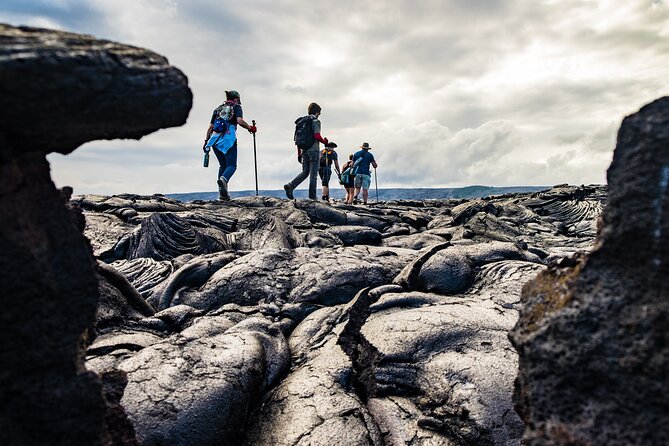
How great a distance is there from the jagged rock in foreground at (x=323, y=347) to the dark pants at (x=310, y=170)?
5636 millimetres

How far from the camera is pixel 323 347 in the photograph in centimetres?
355

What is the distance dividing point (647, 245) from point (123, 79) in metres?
2.02

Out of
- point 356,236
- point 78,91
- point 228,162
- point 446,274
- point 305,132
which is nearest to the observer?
point 78,91

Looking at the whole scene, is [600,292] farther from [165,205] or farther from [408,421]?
[165,205]

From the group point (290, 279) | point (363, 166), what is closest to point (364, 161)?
point (363, 166)

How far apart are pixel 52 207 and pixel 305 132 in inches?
355

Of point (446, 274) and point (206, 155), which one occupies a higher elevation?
point (206, 155)

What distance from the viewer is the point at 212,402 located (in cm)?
263

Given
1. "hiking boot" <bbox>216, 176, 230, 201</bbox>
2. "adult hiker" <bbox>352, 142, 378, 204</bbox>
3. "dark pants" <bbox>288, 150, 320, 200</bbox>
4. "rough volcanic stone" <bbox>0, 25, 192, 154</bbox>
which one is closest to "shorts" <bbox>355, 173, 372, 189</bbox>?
"adult hiker" <bbox>352, 142, 378, 204</bbox>

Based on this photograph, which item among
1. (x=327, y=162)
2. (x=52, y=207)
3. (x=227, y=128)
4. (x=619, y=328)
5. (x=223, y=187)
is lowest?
(x=619, y=328)

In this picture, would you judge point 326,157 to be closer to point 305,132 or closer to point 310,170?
point 310,170

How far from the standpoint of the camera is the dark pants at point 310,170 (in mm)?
10711

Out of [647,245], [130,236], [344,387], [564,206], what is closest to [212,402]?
[344,387]

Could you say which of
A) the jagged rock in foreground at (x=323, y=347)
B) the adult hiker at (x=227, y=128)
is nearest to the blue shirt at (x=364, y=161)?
the adult hiker at (x=227, y=128)
